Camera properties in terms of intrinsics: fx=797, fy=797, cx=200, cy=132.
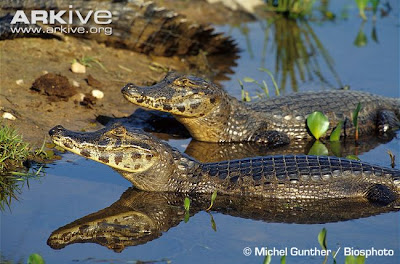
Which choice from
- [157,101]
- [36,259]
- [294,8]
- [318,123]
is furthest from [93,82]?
[294,8]

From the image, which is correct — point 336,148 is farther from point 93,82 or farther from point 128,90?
point 93,82

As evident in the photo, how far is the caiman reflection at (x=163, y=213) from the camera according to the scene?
5957mm

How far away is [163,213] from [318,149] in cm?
263

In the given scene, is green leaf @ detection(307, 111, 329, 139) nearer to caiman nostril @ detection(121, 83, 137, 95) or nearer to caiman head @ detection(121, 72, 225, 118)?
caiman head @ detection(121, 72, 225, 118)

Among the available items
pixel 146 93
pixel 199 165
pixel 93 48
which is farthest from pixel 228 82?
pixel 199 165

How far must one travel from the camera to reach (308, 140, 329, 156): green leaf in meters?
8.41

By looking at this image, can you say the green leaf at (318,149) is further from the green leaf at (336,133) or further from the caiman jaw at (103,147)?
the caiman jaw at (103,147)

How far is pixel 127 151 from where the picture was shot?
265 inches

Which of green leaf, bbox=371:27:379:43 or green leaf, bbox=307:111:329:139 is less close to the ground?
green leaf, bbox=307:111:329:139

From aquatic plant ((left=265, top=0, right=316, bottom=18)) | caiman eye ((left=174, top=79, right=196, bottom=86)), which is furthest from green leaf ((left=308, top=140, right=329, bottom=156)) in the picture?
aquatic plant ((left=265, top=0, right=316, bottom=18))

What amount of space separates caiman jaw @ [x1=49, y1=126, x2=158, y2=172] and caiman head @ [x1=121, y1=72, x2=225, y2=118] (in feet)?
5.74

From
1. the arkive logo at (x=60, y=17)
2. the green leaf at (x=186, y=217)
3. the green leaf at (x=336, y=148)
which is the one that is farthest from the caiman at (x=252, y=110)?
the arkive logo at (x=60, y=17)

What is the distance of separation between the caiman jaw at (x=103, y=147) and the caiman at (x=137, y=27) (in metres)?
4.23

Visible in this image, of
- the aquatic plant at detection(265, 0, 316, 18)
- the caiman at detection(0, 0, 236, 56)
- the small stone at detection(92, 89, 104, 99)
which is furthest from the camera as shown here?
the aquatic plant at detection(265, 0, 316, 18)
